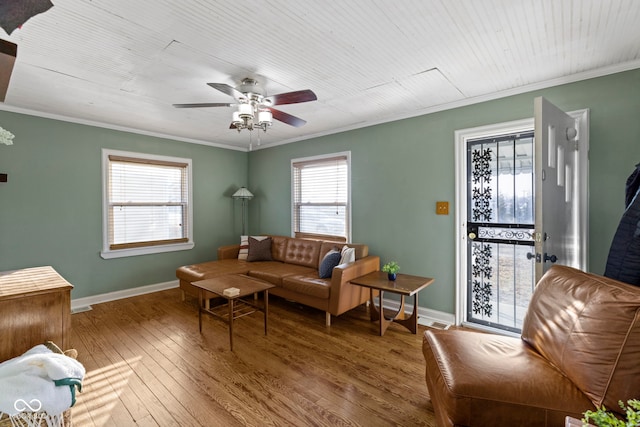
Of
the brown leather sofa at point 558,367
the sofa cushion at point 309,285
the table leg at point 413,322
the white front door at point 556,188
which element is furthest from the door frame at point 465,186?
the sofa cushion at point 309,285

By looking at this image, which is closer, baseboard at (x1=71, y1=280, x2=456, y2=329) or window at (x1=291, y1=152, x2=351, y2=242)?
baseboard at (x1=71, y1=280, x2=456, y2=329)

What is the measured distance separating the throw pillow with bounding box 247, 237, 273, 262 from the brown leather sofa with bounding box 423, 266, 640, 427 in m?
3.30

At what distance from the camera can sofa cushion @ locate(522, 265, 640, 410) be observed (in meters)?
1.28

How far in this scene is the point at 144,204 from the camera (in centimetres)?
452

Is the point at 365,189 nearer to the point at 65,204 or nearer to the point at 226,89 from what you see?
the point at 226,89

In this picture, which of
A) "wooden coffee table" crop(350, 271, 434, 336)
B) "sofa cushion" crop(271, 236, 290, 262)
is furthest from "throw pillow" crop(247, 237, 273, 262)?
"wooden coffee table" crop(350, 271, 434, 336)

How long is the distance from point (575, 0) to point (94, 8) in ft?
9.21

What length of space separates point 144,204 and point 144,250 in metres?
0.71

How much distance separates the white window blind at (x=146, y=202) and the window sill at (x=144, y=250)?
5 cm

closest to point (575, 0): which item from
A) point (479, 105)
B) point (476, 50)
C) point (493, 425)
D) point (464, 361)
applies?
point (476, 50)

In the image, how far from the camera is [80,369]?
144cm

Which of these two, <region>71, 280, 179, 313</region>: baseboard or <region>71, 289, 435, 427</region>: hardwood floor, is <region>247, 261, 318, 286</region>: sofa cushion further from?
<region>71, 280, 179, 313</region>: baseboard

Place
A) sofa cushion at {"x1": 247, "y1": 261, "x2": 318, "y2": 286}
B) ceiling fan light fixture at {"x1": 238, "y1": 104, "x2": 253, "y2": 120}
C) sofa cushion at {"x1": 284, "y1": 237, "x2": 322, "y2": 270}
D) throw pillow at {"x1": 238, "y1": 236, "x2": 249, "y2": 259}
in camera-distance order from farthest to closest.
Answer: throw pillow at {"x1": 238, "y1": 236, "x2": 249, "y2": 259}
sofa cushion at {"x1": 284, "y1": 237, "x2": 322, "y2": 270}
sofa cushion at {"x1": 247, "y1": 261, "x2": 318, "y2": 286}
ceiling fan light fixture at {"x1": 238, "y1": 104, "x2": 253, "y2": 120}

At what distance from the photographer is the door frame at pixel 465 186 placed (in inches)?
100
